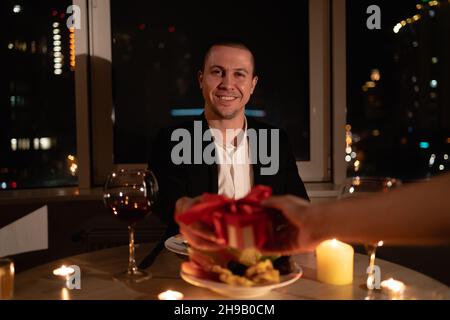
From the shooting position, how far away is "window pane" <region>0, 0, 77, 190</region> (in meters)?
2.38

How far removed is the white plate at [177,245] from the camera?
1133 mm

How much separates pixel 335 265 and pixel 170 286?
0.34 meters

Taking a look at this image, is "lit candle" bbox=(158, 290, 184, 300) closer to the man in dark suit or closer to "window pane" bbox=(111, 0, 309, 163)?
the man in dark suit

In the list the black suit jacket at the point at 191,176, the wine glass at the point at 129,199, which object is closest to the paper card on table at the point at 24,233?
the black suit jacket at the point at 191,176

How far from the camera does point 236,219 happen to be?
29.1 inches

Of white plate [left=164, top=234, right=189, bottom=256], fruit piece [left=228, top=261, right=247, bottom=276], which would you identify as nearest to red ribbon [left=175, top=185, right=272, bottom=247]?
fruit piece [left=228, top=261, right=247, bottom=276]

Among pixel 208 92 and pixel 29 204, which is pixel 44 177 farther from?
pixel 208 92

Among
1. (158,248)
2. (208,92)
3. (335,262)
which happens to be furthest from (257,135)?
(335,262)

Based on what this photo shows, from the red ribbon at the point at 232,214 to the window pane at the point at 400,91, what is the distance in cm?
187

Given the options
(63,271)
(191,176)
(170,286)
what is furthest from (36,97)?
(170,286)

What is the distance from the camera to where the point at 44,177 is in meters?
2.48

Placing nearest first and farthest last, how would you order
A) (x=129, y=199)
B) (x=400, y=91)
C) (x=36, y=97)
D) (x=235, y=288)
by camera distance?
(x=235, y=288)
(x=129, y=199)
(x=36, y=97)
(x=400, y=91)

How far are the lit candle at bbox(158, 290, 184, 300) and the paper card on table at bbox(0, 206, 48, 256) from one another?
4.76 feet

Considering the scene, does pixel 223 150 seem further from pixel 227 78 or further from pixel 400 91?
pixel 400 91
